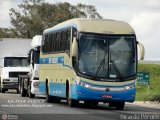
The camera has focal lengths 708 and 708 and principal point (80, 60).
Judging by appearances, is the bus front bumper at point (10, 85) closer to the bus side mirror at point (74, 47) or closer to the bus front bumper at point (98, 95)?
the bus front bumper at point (98, 95)

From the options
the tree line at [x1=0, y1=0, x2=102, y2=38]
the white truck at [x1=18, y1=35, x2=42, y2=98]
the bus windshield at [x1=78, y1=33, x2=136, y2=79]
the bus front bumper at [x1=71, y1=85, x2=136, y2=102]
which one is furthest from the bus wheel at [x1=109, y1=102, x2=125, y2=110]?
the tree line at [x1=0, y1=0, x2=102, y2=38]

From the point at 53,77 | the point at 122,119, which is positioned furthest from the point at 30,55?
the point at 122,119

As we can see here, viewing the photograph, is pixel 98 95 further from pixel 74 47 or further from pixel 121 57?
pixel 74 47


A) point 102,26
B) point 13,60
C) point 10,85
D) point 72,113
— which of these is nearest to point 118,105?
point 102,26

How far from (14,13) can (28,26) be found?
4153mm

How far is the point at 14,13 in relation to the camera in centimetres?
10875

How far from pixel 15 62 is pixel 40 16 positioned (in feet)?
200

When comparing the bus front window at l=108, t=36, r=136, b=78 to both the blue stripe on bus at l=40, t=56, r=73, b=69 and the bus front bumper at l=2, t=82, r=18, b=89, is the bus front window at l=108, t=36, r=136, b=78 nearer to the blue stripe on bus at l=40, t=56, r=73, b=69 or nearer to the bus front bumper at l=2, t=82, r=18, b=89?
the blue stripe on bus at l=40, t=56, r=73, b=69

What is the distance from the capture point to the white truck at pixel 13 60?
46.8m

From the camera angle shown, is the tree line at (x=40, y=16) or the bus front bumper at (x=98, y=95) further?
the tree line at (x=40, y=16)

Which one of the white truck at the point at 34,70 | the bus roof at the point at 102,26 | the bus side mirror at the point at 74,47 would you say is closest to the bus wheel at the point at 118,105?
the bus roof at the point at 102,26

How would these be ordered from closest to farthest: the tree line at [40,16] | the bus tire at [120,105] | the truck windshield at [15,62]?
the bus tire at [120,105] < the truck windshield at [15,62] < the tree line at [40,16]

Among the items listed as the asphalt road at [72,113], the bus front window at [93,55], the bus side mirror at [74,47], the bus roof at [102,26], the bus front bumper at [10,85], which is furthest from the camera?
the bus front bumper at [10,85]

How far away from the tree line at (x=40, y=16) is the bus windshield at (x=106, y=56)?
74.2m
